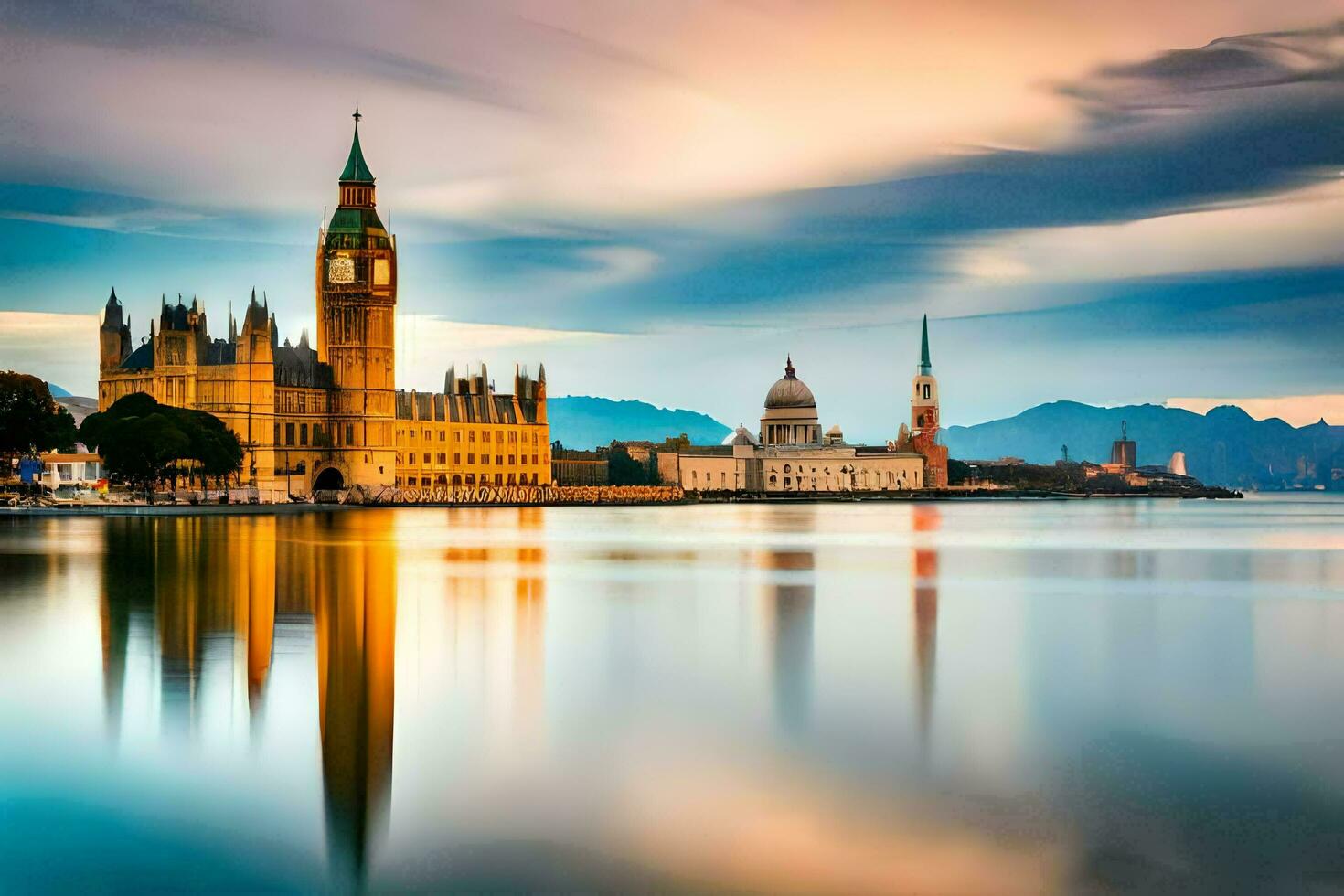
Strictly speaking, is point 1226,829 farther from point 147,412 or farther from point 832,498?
point 832,498

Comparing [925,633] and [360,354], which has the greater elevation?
[360,354]

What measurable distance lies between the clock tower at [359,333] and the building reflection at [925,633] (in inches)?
2986

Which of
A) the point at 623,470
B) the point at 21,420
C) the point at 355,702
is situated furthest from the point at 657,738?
the point at 623,470

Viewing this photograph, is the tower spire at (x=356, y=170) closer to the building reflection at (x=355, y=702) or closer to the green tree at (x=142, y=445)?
the green tree at (x=142, y=445)

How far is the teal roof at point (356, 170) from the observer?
426 ft

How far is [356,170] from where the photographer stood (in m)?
130

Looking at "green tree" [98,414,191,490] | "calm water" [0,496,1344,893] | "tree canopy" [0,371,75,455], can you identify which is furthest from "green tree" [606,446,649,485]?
"calm water" [0,496,1344,893]

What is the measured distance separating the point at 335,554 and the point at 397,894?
37642 millimetres

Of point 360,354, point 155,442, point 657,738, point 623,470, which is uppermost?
point 360,354

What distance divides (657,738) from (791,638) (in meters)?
9.80

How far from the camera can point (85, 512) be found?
75750mm

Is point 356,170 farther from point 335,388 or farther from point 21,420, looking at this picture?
point 21,420

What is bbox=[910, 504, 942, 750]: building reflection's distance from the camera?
19.2 m

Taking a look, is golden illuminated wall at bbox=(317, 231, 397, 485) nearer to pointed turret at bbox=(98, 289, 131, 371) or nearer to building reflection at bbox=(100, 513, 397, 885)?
pointed turret at bbox=(98, 289, 131, 371)
